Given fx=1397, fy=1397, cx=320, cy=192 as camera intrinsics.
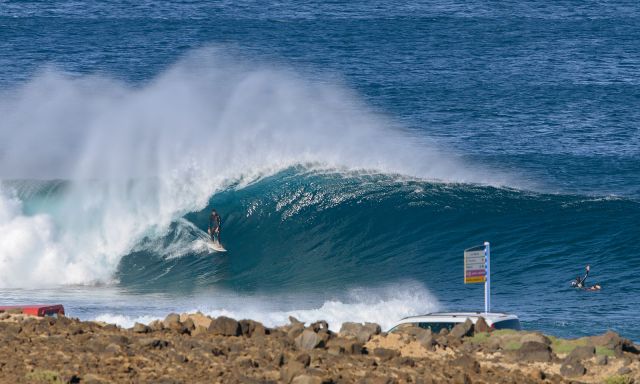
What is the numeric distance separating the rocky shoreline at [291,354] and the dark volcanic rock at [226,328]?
1 cm

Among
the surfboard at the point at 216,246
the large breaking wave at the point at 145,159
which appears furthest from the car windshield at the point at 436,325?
the surfboard at the point at 216,246

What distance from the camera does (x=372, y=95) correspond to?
65.4 metres

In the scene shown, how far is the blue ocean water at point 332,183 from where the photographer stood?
31719 millimetres

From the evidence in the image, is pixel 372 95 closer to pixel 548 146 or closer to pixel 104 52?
pixel 548 146

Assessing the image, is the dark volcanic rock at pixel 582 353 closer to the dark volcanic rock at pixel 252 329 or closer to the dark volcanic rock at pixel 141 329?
the dark volcanic rock at pixel 252 329

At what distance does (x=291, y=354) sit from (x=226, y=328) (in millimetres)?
1477

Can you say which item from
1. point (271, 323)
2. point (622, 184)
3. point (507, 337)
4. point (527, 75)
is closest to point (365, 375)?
point (507, 337)

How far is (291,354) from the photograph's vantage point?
54.8 ft

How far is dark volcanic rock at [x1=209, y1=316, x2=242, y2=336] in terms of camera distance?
17891 millimetres

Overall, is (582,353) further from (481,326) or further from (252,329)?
(252,329)

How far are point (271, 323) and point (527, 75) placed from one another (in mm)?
44651

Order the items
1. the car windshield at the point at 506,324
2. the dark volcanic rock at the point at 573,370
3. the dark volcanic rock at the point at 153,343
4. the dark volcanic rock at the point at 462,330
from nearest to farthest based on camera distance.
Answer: the dark volcanic rock at the point at 153,343, the dark volcanic rock at the point at 573,370, the dark volcanic rock at the point at 462,330, the car windshield at the point at 506,324

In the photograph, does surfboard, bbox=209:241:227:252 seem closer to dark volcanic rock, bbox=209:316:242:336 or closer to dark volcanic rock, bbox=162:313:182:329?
dark volcanic rock, bbox=162:313:182:329

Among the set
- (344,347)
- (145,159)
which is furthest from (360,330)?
(145,159)
